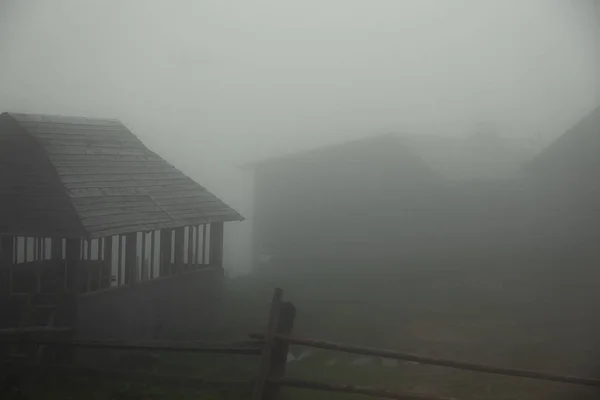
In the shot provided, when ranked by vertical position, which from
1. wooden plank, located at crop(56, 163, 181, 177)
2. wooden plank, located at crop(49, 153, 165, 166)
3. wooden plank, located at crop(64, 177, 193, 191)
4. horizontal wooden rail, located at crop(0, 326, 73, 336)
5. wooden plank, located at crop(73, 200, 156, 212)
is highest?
wooden plank, located at crop(49, 153, 165, 166)

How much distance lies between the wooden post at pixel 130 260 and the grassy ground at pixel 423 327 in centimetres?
87

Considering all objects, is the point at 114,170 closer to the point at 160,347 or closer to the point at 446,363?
the point at 160,347

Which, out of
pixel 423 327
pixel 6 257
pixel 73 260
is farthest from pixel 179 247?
pixel 423 327

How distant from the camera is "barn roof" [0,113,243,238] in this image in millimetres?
5355

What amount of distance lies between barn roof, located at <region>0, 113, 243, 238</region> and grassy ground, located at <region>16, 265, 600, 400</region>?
41.6 inches

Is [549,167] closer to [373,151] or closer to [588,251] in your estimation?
[588,251]

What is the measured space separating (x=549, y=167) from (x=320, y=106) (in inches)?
75.7

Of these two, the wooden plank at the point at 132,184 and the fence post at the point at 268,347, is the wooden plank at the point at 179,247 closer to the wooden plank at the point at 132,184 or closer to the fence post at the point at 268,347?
the wooden plank at the point at 132,184

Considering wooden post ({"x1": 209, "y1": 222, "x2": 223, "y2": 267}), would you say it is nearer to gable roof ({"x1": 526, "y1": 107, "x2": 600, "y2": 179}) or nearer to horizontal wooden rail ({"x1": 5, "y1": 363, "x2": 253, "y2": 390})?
horizontal wooden rail ({"x1": 5, "y1": 363, "x2": 253, "y2": 390})

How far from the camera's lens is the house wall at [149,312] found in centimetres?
554

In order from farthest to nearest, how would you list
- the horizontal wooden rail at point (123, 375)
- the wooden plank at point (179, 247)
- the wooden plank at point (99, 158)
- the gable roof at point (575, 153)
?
the wooden plank at point (179, 247) < the wooden plank at point (99, 158) < the gable roof at point (575, 153) < the horizontal wooden rail at point (123, 375)

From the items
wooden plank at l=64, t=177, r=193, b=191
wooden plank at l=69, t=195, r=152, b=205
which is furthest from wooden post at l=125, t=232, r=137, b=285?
wooden plank at l=64, t=177, r=193, b=191

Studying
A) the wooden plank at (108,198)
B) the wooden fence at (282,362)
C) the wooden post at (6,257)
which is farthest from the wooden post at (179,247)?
the wooden fence at (282,362)

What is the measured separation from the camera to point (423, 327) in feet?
17.9
